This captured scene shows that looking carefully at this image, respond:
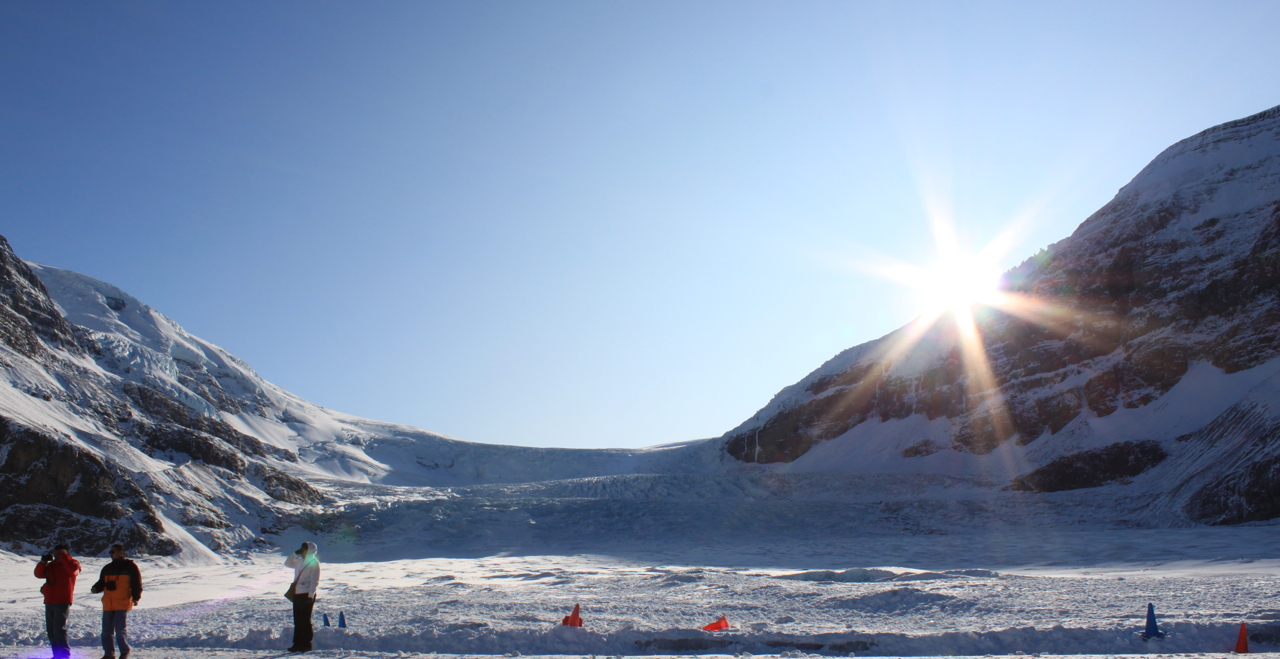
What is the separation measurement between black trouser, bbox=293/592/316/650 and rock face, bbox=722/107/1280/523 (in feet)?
109

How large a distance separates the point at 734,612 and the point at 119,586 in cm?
893

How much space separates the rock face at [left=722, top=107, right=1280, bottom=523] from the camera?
3853 cm

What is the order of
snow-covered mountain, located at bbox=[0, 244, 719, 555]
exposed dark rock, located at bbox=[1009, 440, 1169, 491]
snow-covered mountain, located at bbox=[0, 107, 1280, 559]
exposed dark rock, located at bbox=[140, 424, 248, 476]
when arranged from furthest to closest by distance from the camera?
exposed dark rock, located at bbox=[140, 424, 248, 476]
exposed dark rock, located at bbox=[1009, 440, 1169, 491]
snow-covered mountain, located at bbox=[0, 107, 1280, 559]
snow-covered mountain, located at bbox=[0, 244, 719, 555]

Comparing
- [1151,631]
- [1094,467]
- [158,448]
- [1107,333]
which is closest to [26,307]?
[158,448]

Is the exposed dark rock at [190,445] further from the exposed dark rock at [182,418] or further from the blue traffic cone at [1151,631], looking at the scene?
the blue traffic cone at [1151,631]

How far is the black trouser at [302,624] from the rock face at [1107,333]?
33330 mm

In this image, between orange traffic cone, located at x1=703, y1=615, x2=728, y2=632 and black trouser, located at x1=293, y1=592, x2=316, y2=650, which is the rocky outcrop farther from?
black trouser, located at x1=293, y1=592, x2=316, y2=650

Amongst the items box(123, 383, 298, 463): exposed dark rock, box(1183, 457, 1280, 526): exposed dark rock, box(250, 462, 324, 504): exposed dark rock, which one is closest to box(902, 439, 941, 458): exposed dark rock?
box(1183, 457, 1280, 526): exposed dark rock

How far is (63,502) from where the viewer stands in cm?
2461

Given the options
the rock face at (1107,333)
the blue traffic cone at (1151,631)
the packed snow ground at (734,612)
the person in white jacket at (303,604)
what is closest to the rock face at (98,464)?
the packed snow ground at (734,612)

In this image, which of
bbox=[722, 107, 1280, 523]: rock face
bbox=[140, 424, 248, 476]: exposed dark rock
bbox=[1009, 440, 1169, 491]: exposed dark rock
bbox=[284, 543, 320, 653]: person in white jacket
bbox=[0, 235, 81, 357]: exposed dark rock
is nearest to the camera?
bbox=[284, 543, 320, 653]: person in white jacket

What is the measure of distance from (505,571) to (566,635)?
569 inches

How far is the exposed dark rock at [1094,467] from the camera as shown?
3525 cm

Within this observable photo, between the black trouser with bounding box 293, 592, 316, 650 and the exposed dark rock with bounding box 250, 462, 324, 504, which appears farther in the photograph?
the exposed dark rock with bounding box 250, 462, 324, 504
